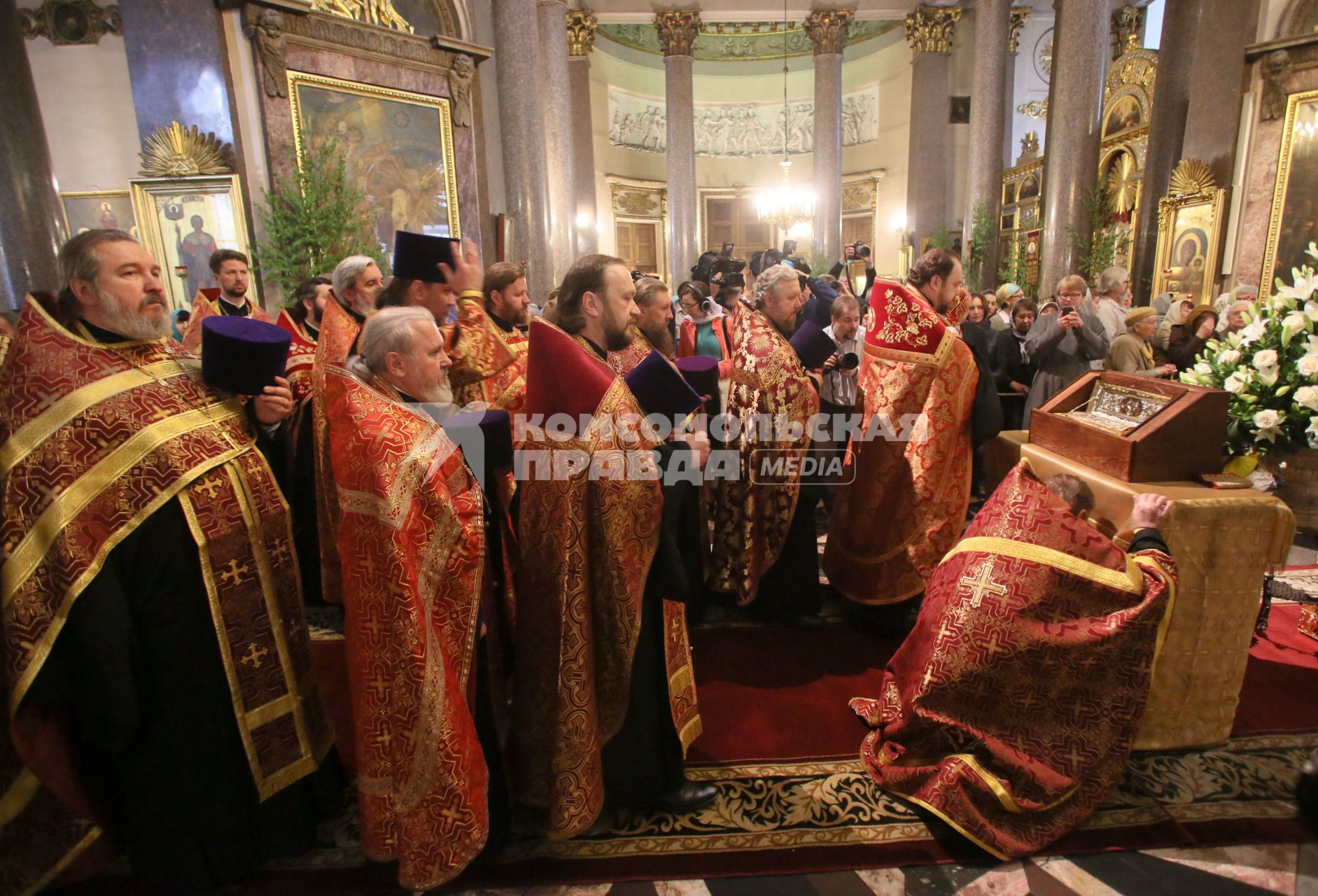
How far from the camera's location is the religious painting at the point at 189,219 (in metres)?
6.49

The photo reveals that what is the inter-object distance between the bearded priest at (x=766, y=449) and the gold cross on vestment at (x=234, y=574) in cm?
226

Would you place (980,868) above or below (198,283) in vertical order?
below

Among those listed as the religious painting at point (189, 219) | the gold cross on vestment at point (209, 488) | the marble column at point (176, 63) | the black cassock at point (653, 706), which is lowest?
the black cassock at point (653, 706)

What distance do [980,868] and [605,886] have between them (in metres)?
1.21

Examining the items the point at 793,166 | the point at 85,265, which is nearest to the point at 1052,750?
the point at 85,265

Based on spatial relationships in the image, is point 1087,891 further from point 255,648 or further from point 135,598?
point 135,598

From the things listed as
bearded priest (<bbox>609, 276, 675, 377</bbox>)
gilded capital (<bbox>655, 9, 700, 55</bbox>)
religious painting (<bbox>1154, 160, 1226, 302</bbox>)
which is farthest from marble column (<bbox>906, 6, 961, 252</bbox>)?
bearded priest (<bbox>609, 276, 675, 377</bbox>)

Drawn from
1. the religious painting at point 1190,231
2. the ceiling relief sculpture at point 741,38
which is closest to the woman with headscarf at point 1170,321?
the religious painting at point 1190,231

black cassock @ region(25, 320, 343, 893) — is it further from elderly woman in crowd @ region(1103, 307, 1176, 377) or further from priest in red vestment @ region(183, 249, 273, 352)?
elderly woman in crowd @ region(1103, 307, 1176, 377)

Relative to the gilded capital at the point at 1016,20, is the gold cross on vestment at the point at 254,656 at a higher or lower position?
lower

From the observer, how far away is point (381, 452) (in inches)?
73.2

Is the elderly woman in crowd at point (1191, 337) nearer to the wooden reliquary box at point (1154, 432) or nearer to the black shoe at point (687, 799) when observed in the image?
the wooden reliquary box at point (1154, 432)

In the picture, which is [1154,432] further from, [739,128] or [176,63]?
[739,128]

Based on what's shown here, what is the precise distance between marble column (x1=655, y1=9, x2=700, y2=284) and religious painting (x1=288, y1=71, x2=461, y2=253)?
6.81 metres
